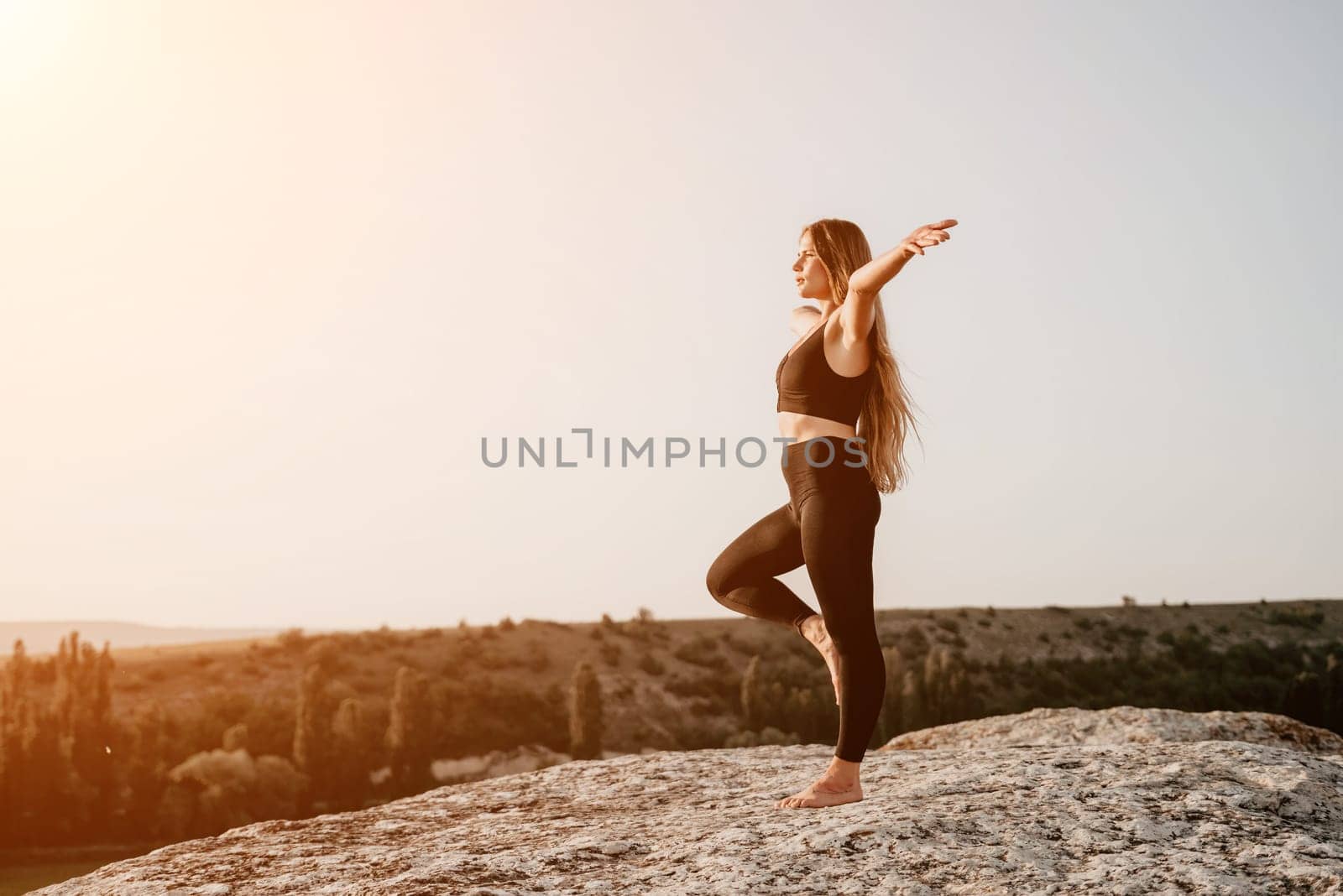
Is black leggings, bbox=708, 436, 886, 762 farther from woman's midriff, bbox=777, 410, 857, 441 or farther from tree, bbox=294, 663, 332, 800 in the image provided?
tree, bbox=294, 663, 332, 800

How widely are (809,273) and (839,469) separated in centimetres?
Answer: 114

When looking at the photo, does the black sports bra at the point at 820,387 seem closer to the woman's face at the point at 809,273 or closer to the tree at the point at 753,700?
the woman's face at the point at 809,273

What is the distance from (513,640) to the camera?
212ft

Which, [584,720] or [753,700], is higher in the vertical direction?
[753,700]

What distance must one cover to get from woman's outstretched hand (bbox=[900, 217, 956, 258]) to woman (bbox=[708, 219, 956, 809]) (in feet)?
0.70

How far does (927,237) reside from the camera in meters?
5.14

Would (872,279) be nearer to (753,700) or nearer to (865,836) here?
(865,836)

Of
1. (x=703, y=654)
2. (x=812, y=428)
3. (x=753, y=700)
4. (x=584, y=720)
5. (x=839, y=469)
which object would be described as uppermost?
(x=812, y=428)

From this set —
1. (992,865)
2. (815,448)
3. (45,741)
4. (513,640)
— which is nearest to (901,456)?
(815,448)

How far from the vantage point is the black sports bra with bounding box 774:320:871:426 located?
591cm

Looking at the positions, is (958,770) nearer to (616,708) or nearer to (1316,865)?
(1316,865)

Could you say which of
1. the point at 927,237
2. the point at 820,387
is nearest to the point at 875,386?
the point at 820,387

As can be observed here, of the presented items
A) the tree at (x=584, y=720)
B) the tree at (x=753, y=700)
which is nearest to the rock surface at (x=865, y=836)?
the tree at (x=584, y=720)

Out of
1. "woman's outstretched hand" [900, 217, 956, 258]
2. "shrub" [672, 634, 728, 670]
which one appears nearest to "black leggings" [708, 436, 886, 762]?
"woman's outstretched hand" [900, 217, 956, 258]
